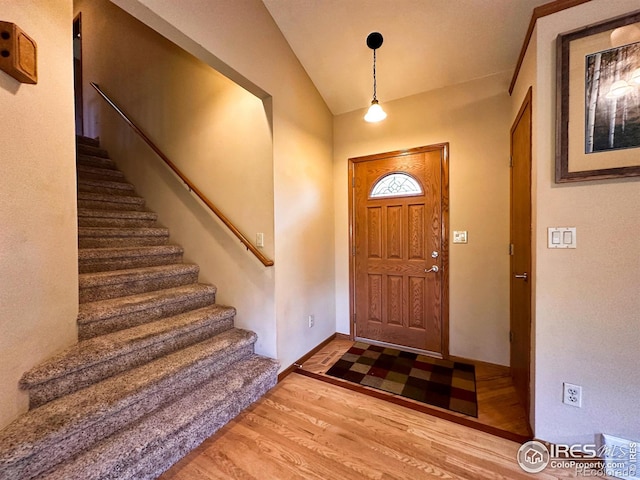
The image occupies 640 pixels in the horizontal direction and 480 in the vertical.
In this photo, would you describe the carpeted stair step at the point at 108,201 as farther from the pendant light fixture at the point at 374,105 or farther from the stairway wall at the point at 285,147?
the pendant light fixture at the point at 374,105

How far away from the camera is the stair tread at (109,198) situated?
2.70 meters

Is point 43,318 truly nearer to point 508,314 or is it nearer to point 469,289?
point 469,289

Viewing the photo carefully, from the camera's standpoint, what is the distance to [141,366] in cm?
172

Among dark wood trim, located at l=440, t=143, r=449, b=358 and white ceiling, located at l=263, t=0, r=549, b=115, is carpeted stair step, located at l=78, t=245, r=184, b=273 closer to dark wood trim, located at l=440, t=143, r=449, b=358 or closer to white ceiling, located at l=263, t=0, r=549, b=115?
white ceiling, located at l=263, t=0, r=549, b=115

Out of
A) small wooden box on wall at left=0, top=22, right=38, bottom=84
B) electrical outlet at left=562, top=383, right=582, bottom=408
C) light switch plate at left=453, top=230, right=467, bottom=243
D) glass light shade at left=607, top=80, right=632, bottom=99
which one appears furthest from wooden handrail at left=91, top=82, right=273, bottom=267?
glass light shade at left=607, top=80, right=632, bottom=99

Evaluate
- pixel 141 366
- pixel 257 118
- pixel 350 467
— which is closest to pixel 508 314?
pixel 350 467

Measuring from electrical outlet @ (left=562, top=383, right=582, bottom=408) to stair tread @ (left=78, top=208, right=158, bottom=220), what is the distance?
3.77 meters

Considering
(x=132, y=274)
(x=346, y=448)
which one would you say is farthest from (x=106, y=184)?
(x=346, y=448)

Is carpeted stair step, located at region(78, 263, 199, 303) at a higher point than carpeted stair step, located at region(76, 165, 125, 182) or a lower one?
lower

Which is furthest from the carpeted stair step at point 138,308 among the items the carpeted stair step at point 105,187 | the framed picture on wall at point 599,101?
the framed picture on wall at point 599,101

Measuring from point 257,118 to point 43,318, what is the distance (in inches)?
75.8

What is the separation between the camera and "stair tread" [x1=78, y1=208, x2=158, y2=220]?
254 cm

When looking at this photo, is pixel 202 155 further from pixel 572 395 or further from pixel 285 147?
pixel 572 395

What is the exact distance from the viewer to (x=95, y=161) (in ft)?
10.8
